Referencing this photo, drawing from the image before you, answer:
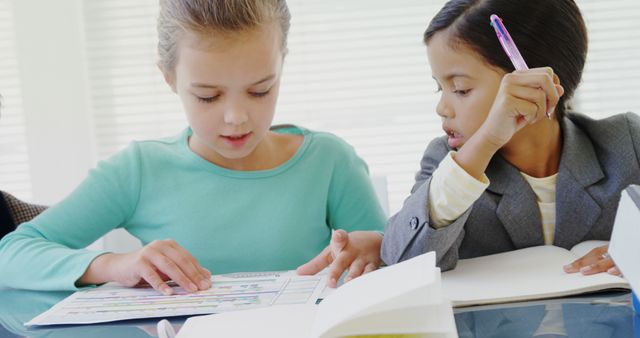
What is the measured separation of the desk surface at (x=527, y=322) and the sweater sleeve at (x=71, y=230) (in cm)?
23

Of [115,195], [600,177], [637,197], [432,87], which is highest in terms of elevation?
[637,197]

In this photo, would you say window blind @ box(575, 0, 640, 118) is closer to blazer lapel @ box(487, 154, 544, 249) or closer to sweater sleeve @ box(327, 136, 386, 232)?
sweater sleeve @ box(327, 136, 386, 232)

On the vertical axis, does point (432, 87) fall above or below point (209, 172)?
below

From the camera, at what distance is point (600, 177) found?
1204 millimetres

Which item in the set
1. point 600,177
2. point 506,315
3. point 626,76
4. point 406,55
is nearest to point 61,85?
point 406,55

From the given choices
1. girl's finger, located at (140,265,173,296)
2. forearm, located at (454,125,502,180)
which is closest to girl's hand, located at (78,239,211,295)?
girl's finger, located at (140,265,173,296)

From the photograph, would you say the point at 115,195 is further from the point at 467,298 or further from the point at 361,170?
the point at 467,298

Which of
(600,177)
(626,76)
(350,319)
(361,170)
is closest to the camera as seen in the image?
(350,319)

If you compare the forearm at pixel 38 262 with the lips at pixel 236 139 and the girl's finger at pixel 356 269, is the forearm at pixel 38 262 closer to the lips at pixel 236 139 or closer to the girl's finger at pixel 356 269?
the lips at pixel 236 139

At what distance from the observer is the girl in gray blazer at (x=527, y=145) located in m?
1.18

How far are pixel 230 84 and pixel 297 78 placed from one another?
6.87ft

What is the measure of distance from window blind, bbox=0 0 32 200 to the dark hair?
2584 mm

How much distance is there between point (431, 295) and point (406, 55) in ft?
8.79

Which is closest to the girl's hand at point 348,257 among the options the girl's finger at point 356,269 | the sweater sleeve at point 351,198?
the girl's finger at point 356,269
